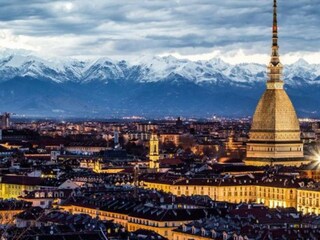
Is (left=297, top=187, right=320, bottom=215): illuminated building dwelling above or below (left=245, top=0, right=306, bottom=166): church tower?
below

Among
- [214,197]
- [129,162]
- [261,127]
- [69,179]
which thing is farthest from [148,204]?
[129,162]

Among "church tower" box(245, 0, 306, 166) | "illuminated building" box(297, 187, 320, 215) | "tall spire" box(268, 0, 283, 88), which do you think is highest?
"tall spire" box(268, 0, 283, 88)

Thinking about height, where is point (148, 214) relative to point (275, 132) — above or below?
below

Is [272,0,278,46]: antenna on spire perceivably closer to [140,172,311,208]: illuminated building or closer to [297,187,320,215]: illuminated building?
[140,172,311,208]: illuminated building

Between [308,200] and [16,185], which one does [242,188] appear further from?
[16,185]

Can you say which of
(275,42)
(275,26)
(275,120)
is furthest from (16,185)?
(275,26)

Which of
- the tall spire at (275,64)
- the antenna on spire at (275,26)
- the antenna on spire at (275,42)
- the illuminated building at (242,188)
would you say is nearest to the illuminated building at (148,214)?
the illuminated building at (242,188)

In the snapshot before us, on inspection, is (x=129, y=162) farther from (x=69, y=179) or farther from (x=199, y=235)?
(x=199, y=235)

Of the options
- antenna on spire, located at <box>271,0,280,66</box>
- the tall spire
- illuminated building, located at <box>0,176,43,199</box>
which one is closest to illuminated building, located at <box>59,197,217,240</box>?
illuminated building, located at <box>0,176,43,199</box>
